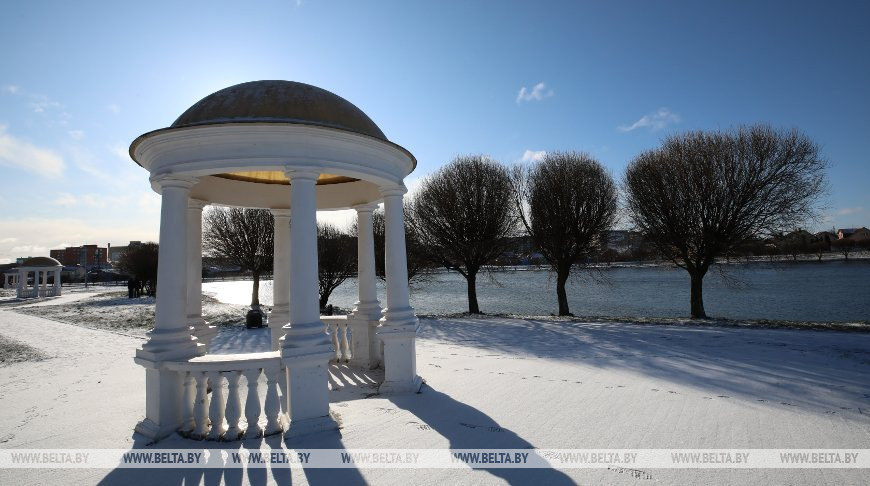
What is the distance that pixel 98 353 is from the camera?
11961 mm

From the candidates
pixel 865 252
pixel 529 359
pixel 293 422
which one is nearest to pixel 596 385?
pixel 529 359

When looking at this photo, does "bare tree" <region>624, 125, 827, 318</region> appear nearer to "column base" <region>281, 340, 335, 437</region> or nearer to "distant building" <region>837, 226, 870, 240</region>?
"column base" <region>281, 340, 335, 437</region>

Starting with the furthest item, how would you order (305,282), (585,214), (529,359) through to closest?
(585,214)
(529,359)
(305,282)

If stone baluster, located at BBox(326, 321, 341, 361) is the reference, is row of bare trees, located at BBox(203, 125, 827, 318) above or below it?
above

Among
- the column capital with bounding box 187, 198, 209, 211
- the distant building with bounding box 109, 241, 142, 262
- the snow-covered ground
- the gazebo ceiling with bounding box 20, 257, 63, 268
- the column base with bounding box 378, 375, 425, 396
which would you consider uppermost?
the distant building with bounding box 109, 241, 142, 262

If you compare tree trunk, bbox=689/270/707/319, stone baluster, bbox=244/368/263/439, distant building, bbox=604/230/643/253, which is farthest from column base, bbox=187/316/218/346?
distant building, bbox=604/230/643/253

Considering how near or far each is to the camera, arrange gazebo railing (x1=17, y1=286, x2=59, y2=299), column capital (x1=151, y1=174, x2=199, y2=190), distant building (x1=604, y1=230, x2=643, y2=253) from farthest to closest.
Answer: gazebo railing (x1=17, y1=286, x2=59, y2=299), distant building (x1=604, y1=230, x2=643, y2=253), column capital (x1=151, y1=174, x2=199, y2=190)

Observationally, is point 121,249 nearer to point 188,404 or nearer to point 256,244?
point 256,244

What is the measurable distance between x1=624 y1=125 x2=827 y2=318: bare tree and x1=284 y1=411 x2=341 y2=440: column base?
60.5ft

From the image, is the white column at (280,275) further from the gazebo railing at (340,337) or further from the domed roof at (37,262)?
the domed roof at (37,262)

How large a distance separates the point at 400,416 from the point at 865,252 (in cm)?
11702

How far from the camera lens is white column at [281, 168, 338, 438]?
5453 millimetres

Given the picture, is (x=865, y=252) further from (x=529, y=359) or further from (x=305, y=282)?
(x=305, y=282)

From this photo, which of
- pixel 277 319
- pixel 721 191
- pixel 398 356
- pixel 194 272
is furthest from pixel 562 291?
pixel 194 272
